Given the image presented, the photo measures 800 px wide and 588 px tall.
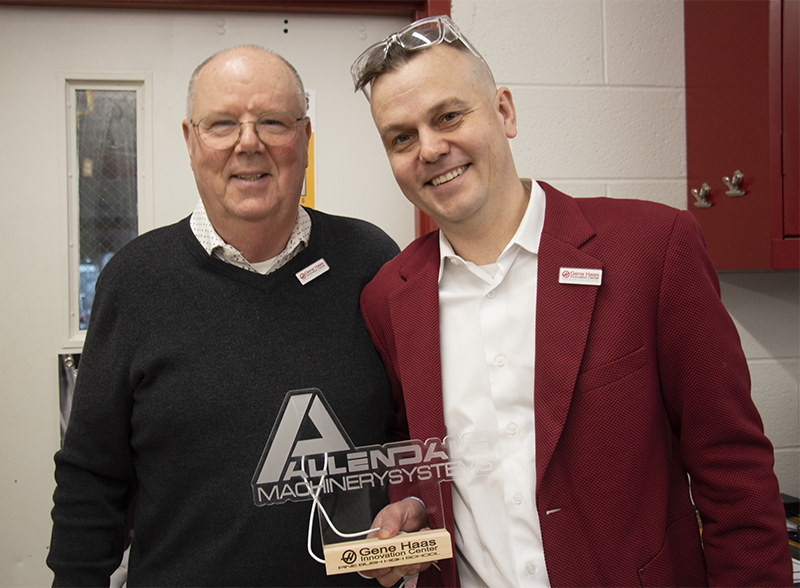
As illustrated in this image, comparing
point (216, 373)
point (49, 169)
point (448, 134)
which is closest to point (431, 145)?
point (448, 134)

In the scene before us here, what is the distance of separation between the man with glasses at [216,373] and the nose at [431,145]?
→ 34 centimetres

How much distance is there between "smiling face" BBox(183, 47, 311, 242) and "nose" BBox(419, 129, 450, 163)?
1.10ft

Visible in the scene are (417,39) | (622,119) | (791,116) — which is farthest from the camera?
(622,119)

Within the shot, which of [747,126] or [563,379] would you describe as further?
[747,126]

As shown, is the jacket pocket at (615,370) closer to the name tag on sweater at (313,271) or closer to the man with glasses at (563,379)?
the man with glasses at (563,379)

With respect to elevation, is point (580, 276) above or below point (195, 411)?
above

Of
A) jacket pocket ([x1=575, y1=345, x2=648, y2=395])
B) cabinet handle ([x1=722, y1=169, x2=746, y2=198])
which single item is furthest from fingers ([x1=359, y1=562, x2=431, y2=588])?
cabinet handle ([x1=722, y1=169, x2=746, y2=198])

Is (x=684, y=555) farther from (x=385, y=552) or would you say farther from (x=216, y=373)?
(x=216, y=373)

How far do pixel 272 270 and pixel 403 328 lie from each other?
1.18ft

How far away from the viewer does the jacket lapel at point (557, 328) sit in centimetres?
98

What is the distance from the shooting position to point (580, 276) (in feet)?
3.36

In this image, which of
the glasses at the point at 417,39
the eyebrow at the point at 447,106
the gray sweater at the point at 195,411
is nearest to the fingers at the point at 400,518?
the gray sweater at the point at 195,411

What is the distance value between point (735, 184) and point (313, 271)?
1307 millimetres

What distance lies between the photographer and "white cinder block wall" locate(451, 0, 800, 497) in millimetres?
1859
